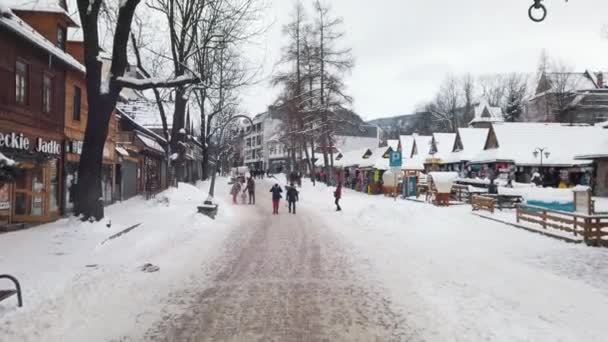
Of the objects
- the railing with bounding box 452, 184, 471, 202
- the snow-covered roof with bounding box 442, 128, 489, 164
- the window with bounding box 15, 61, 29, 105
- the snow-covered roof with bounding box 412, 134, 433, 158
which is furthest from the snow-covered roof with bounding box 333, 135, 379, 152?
the window with bounding box 15, 61, 29, 105

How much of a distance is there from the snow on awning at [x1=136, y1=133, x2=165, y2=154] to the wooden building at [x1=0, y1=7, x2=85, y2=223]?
12545 mm

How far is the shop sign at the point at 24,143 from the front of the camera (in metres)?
13.6

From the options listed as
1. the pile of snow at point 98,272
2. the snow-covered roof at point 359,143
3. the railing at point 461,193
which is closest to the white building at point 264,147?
the snow-covered roof at point 359,143

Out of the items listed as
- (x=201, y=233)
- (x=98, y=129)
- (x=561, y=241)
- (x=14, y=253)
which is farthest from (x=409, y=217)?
(x=14, y=253)

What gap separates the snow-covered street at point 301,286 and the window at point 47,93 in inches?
173

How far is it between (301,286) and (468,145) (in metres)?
44.1

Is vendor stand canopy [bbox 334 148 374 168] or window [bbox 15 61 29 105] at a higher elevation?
window [bbox 15 61 29 105]

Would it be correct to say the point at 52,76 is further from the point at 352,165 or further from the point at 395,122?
the point at 395,122

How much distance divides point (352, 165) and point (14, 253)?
138 ft

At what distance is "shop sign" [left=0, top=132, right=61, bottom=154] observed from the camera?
13.6 meters

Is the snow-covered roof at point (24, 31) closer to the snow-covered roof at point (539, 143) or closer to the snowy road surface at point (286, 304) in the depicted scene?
the snowy road surface at point (286, 304)

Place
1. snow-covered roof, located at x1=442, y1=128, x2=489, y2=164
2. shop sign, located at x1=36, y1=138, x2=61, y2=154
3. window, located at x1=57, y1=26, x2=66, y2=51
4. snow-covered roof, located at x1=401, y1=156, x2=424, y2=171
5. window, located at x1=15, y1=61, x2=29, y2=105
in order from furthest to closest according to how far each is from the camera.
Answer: snow-covered roof, located at x1=442, y1=128, x2=489, y2=164 < snow-covered roof, located at x1=401, y1=156, x2=424, y2=171 < window, located at x1=57, y1=26, x2=66, y2=51 < shop sign, located at x1=36, y1=138, x2=61, y2=154 < window, located at x1=15, y1=61, x2=29, y2=105

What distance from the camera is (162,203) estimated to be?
76.7 feet

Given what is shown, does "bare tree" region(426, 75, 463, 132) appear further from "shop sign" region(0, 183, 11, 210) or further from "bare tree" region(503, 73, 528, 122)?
"shop sign" region(0, 183, 11, 210)
